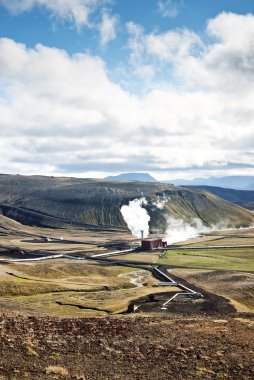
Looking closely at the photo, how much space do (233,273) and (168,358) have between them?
3443 inches

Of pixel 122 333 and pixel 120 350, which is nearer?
pixel 120 350

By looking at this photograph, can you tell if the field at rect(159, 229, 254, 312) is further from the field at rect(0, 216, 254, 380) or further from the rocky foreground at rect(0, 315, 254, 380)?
the rocky foreground at rect(0, 315, 254, 380)

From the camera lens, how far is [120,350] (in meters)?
38.8

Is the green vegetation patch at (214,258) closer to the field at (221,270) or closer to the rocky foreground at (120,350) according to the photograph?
the field at (221,270)

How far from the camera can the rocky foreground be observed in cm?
Answer: 3306

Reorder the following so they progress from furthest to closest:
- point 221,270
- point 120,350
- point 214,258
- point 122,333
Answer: point 214,258, point 221,270, point 122,333, point 120,350

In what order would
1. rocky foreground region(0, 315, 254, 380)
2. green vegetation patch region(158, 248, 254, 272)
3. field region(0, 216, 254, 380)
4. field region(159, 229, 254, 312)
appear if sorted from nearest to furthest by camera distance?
rocky foreground region(0, 315, 254, 380), field region(0, 216, 254, 380), field region(159, 229, 254, 312), green vegetation patch region(158, 248, 254, 272)

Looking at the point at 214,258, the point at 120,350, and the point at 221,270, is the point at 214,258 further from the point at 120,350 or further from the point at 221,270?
the point at 120,350

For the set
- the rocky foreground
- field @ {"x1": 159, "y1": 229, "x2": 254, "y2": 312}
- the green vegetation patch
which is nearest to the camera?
the rocky foreground

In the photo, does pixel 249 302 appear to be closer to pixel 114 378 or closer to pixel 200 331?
pixel 200 331

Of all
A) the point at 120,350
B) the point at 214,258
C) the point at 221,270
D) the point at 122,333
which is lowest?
the point at 214,258

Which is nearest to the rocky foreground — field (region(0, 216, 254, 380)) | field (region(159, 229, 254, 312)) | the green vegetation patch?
field (region(0, 216, 254, 380))

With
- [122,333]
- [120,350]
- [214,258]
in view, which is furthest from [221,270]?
[120,350]

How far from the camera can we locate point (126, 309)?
73.3 metres
